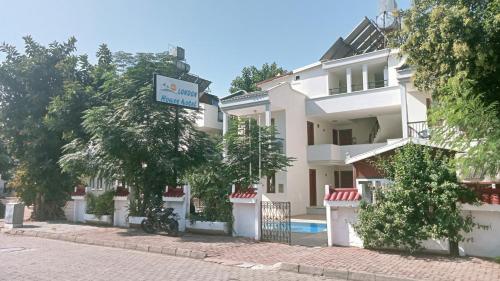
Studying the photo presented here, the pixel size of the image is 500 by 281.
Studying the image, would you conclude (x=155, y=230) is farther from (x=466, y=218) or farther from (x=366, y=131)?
(x=366, y=131)

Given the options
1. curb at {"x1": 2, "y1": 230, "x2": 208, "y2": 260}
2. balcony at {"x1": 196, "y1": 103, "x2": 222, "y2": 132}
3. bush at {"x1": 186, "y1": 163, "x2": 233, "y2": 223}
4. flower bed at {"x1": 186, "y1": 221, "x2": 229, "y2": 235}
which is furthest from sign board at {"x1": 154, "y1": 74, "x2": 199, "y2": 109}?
balcony at {"x1": 196, "y1": 103, "x2": 222, "y2": 132}

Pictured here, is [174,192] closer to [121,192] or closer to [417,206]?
[121,192]

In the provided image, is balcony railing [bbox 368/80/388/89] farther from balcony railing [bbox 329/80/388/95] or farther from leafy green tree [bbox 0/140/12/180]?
leafy green tree [bbox 0/140/12/180]

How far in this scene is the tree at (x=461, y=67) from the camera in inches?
339

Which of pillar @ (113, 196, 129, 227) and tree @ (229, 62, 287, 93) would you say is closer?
pillar @ (113, 196, 129, 227)

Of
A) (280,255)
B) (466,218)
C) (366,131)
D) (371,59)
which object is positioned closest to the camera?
(466,218)

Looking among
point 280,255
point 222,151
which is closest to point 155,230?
point 222,151

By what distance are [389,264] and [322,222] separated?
33.5 feet

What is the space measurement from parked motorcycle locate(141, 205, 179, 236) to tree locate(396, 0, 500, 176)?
8885 millimetres

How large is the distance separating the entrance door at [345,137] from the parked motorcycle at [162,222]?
16.3 meters

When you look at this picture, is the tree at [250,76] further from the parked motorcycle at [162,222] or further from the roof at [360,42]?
the parked motorcycle at [162,222]

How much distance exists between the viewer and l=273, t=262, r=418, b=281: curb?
8.20 metres

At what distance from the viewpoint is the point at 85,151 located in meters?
16.1

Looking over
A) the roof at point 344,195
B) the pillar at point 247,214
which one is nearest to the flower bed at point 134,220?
the pillar at point 247,214
